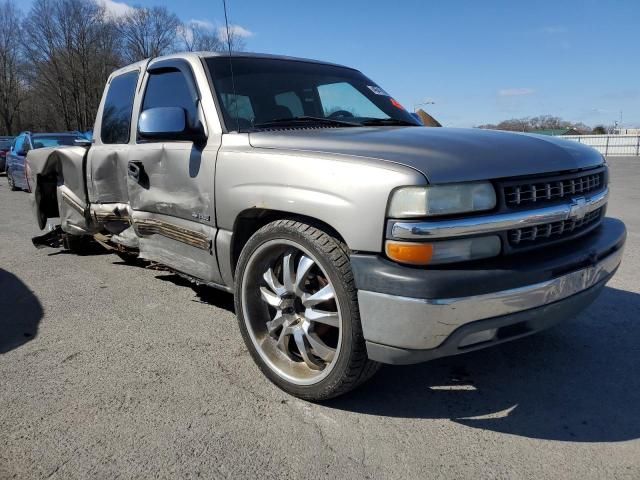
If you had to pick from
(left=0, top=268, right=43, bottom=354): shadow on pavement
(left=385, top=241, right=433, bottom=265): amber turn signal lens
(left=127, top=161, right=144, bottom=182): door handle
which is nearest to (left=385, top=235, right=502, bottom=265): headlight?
(left=385, top=241, right=433, bottom=265): amber turn signal lens

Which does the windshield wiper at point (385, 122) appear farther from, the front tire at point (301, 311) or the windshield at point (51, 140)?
the windshield at point (51, 140)

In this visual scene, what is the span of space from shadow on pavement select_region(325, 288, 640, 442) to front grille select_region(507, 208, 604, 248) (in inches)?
32.8

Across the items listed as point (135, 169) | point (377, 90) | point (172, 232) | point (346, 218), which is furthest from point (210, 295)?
point (346, 218)

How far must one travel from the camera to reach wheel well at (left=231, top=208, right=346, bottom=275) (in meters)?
2.60

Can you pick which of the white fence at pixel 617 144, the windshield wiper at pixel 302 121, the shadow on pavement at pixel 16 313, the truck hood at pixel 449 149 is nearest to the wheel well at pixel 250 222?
the truck hood at pixel 449 149

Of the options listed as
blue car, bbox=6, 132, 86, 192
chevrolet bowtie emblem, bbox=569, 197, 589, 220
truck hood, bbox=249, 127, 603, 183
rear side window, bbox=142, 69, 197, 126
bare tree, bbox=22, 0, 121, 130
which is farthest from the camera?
bare tree, bbox=22, 0, 121, 130

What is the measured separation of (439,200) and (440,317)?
0.48 meters

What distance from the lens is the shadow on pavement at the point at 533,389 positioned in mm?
2379

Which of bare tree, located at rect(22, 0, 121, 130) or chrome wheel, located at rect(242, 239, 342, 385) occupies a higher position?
bare tree, located at rect(22, 0, 121, 130)

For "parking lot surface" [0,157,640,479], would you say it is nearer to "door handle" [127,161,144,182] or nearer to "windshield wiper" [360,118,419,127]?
"door handle" [127,161,144,182]

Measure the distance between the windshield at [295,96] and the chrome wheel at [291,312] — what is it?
0.89m

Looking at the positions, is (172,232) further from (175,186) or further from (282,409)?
(282,409)

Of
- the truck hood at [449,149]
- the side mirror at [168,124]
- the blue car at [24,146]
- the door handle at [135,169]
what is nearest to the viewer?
the truck hood at [449,149]

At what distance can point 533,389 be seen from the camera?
268cm
